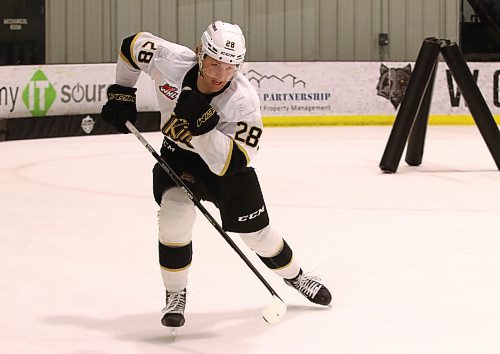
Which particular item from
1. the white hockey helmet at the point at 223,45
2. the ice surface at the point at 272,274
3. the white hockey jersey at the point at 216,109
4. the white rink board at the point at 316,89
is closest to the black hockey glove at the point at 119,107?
the white hockey jersey at the point at 216,109

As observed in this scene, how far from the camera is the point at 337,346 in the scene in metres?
3.74

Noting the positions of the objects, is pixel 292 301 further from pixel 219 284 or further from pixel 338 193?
pixel 338 193

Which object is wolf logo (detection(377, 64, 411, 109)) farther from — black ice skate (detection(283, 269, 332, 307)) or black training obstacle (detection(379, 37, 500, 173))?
black ice skate (detection(283, 269, 332, 307))

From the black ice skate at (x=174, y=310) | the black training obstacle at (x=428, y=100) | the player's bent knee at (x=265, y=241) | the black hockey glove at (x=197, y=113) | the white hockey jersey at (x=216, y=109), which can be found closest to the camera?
the black hockey glove at (x=197, y=113)

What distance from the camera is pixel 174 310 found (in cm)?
384

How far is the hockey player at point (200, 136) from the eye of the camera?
3635 mm

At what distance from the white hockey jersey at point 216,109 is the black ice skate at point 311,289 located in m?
0.74

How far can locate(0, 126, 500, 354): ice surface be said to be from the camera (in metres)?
3.87

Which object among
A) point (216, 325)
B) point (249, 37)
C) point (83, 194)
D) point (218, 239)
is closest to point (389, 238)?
point (218, 239)

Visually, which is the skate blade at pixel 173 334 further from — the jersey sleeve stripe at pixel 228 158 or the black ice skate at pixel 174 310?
the jersey sleeve stripe at pixel 228 158

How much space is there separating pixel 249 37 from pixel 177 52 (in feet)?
37.1

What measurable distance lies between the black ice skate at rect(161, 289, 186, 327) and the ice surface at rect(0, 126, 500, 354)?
77 millimetres

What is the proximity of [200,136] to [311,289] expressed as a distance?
991mm

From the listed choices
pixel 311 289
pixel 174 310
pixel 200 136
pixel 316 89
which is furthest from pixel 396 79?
pixel 200 136
